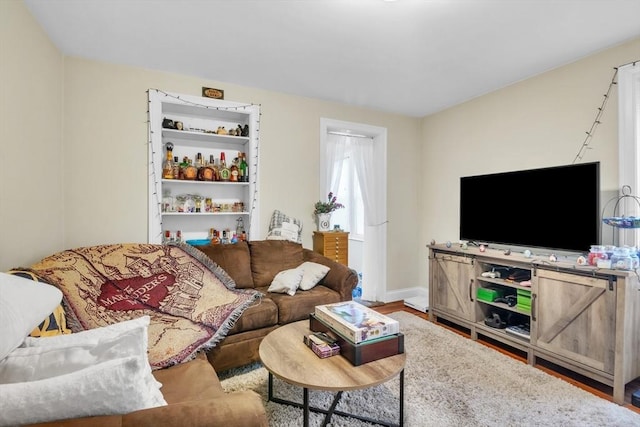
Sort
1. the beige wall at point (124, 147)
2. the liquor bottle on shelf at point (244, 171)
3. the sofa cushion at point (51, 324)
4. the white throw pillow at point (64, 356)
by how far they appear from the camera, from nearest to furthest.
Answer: the white throw pillow at point (64, 356) → the sofa cushion at point (51, 324) → the beige wall at point (124, 147) → the liquor bottle on shelf at point (244, 171)

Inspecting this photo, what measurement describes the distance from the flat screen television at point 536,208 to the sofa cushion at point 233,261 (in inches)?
90.9

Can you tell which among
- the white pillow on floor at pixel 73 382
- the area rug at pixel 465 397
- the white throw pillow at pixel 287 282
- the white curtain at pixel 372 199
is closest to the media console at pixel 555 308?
the area rug at pixel 465 397

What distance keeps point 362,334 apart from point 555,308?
1.69 m

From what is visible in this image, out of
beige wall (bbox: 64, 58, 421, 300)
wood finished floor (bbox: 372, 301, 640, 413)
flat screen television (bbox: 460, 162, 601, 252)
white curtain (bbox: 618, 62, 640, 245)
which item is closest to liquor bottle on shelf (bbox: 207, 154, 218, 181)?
beige wall (bbox: 64, 58, 421, 300)

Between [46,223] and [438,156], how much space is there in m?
4.14

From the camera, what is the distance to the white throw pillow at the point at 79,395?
29.3 inches

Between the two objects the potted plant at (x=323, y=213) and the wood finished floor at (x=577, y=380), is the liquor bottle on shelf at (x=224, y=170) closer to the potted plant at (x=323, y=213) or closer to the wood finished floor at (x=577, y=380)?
the potted plant at (x=323, y=213)

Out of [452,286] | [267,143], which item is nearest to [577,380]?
[452,286]

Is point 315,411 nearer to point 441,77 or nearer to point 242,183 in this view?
point 242,183

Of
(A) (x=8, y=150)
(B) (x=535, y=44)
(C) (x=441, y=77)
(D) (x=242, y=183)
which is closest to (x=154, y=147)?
(D) (x=242, y=183)

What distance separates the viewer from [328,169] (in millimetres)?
3896

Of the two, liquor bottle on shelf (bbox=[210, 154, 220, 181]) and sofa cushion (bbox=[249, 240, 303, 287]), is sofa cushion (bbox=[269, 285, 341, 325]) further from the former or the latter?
liquor bottle on shelf (bbox=[210, 154, 220, 181])

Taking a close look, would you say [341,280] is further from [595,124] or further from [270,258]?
[595,124]

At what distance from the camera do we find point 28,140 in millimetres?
2004
